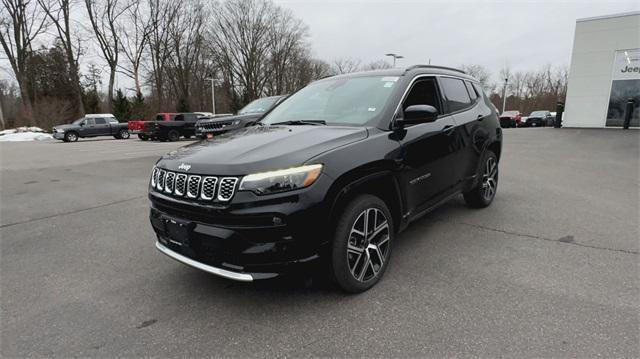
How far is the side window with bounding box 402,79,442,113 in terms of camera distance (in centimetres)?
348

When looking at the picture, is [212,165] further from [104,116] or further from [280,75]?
[280,75]

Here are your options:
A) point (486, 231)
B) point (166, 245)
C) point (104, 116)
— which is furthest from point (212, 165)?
point (104, 116)

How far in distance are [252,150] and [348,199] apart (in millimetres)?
801

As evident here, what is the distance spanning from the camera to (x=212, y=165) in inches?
97.3

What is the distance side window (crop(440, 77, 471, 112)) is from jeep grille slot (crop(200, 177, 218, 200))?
9.63ft

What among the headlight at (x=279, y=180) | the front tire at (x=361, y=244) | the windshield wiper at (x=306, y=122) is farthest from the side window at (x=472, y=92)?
the headlight at (x=279, y=180)

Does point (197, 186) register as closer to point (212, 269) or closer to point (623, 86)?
point (212, 269)

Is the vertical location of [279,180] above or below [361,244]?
above

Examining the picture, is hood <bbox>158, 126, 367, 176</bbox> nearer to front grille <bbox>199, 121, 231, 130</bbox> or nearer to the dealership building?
front grille <bbox>199, 121, 231, 130</bbox>

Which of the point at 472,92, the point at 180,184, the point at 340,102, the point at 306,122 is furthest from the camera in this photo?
the point at 472,92

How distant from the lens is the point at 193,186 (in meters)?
2.50

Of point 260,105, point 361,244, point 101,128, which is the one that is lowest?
point 361,244

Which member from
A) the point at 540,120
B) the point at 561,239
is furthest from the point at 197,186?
the point at 540,120

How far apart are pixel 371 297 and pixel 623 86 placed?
69.3ft
